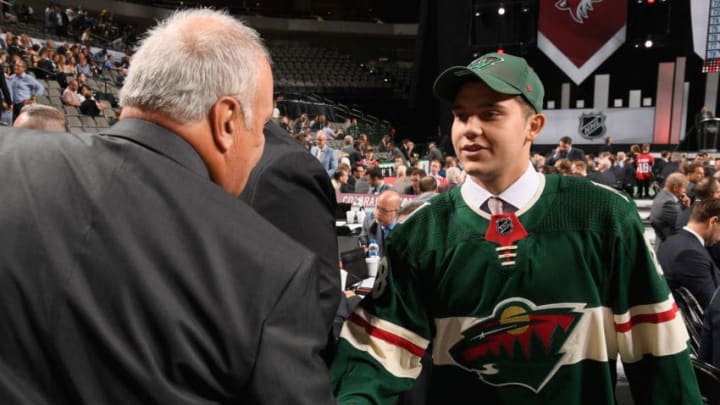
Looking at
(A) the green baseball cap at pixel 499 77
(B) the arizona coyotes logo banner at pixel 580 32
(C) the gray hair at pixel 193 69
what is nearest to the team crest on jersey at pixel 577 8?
(B) the arizona coyotes logo banner at pixel 580 32

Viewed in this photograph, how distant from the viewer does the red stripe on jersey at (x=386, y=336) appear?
1.27 meters

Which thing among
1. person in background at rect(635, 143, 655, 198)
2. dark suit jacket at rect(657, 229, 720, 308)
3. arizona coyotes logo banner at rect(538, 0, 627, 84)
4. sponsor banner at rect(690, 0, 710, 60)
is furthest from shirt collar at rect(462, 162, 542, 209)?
arizona coyotes logo banner at rect(538, 0, 627, 84)

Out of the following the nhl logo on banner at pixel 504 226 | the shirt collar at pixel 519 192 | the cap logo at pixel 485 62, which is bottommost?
the nhl logo on banner at pixel 504 226

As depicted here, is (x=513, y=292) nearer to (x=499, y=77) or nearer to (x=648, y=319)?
(x=648, y=319)

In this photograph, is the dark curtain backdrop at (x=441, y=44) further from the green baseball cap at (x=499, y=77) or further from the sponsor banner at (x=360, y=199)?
the green baseball cap at (x=499, y=77)

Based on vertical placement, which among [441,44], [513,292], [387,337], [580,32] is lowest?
[387,337]

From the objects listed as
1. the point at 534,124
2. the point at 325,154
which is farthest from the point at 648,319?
the point at 325,154

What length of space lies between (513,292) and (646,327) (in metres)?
0.28

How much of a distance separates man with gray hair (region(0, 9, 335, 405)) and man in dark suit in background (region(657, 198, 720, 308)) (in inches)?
125

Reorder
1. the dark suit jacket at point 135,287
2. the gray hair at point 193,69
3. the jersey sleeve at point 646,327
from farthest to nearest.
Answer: the jersey sleeve at point 646,327, the gray hair at point 193,69, the dark suit jacket at point 135,287

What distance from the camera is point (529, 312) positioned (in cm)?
123

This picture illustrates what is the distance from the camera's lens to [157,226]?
2.32 ft

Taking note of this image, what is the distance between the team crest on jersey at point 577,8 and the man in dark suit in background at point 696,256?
12.6m

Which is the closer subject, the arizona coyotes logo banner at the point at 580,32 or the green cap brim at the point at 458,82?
the green cap brim at the point at 458,82
